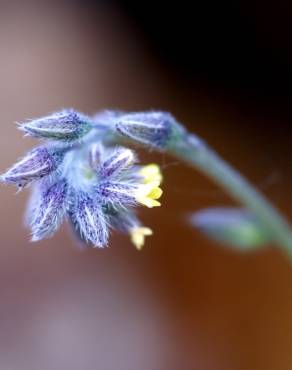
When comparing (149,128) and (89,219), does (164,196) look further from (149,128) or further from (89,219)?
(89,219)

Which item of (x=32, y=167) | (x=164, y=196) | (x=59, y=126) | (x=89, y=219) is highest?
(x=164, y=196)

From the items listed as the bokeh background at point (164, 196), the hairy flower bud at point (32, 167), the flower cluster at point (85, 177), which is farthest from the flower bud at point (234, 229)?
the bokeh background at point (164, 196)

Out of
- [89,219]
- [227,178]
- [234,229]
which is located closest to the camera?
[89,219]

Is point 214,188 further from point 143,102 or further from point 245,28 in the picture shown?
point 245,28

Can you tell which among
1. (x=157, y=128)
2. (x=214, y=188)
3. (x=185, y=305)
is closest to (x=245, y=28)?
(x=214, y=188)

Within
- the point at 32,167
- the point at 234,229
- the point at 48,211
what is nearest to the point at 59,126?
the point at 32,167
